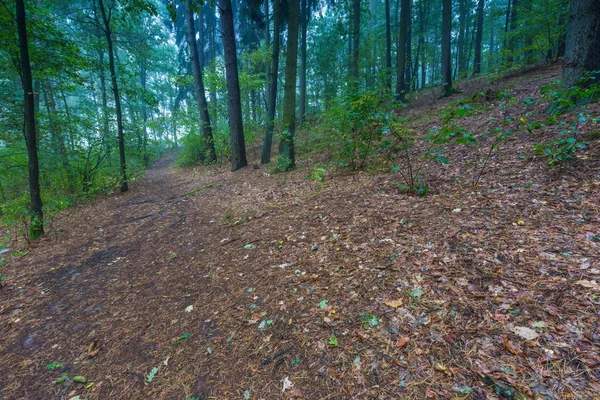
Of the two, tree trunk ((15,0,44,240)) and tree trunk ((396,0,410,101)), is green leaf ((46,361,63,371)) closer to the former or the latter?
tree trunk ((15,0,44,240))

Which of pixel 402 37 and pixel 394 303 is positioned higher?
pixel 402 37

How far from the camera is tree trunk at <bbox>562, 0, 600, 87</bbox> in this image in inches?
162

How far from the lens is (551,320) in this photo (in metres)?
1.60

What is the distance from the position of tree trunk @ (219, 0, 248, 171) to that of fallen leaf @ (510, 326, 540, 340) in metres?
A: 8.82

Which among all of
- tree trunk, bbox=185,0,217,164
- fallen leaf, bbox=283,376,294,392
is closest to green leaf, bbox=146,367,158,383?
fallen leaf, bbox=283,376,294,392

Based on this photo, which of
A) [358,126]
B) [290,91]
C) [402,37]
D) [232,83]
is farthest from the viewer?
[402,37]

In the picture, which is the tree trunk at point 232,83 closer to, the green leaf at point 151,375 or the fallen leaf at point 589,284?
the green leaf at point 151,375

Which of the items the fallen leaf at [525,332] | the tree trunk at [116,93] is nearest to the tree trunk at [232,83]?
the tree trunk at [116,93]

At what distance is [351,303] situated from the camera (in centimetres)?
217

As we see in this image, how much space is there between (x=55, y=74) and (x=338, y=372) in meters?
9.25

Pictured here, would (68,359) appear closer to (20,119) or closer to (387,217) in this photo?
(387,217)

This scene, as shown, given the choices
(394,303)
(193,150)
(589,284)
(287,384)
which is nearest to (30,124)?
(287,384)

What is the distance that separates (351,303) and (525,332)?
1.13 metres

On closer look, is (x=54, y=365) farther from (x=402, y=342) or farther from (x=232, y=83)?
(x=232, y=83)
